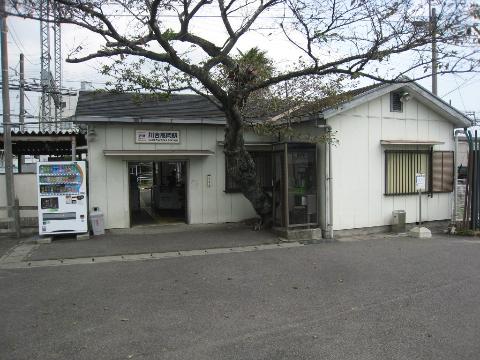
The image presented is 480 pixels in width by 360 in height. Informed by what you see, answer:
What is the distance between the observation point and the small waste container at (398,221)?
11.6m

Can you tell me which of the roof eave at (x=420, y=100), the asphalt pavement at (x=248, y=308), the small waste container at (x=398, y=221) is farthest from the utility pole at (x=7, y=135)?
the small waste container at (x=398, y=221)

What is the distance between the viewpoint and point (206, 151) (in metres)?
11.4

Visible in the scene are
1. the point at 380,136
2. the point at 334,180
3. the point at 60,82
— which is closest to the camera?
the point at 334,180

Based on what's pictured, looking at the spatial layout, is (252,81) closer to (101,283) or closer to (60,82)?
(101,283)

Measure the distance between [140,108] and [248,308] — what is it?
7575mm

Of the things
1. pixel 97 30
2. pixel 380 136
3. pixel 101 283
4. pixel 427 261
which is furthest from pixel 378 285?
pixel 97 30

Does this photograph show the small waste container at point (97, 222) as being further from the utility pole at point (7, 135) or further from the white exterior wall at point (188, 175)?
the utility pole at point (7, 135)

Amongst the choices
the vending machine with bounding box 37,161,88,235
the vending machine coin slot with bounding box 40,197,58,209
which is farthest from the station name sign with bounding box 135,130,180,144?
the vending machine coin slot with bounding box 40,197,58,209

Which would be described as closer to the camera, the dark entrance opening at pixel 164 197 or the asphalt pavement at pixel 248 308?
the asphalt pavement at pixel 248 308

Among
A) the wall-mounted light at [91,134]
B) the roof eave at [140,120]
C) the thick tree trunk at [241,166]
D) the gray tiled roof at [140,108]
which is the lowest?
the thick tree trunk at [241,166]

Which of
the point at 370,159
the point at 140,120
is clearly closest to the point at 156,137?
the point at 140,120

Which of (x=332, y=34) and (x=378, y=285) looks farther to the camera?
(x=332, y=34)

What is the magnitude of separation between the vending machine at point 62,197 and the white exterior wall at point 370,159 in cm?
619

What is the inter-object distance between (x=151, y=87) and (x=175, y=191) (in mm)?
6657
